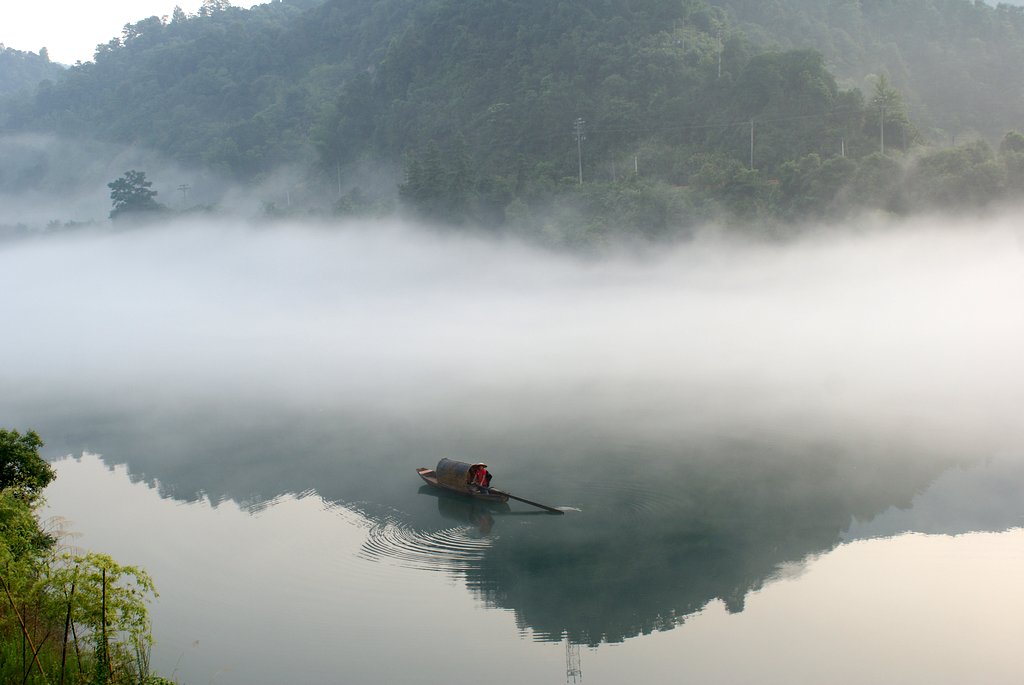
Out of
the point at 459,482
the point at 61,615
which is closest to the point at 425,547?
the point at 459,482

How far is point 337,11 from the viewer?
419 feet

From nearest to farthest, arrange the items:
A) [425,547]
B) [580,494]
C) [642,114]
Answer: [425,547] < [580,494] < [642,114]

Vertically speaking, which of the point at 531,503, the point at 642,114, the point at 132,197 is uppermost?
the point at 642,114

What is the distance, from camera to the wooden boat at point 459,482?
26.2m

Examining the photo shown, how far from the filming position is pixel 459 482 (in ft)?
86.8

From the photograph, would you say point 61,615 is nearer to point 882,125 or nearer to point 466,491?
point 466,491

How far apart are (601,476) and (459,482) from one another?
14.4 ft

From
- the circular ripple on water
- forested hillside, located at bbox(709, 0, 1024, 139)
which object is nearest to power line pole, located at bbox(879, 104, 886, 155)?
forested hillside, located at bbox(709, 0, 1024, 139)

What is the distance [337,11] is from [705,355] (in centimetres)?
9532

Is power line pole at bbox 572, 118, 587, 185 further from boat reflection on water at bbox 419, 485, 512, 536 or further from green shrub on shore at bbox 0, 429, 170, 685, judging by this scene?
green shrub on shore at bbox 0, 429, 170, 685

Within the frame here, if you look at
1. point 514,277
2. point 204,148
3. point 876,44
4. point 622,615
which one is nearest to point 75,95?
point 204,148

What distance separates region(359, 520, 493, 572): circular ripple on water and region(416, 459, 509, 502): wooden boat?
127 cm

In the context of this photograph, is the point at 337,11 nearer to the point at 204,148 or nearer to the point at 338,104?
the point at 204,148

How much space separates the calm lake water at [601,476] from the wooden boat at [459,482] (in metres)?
0.49
